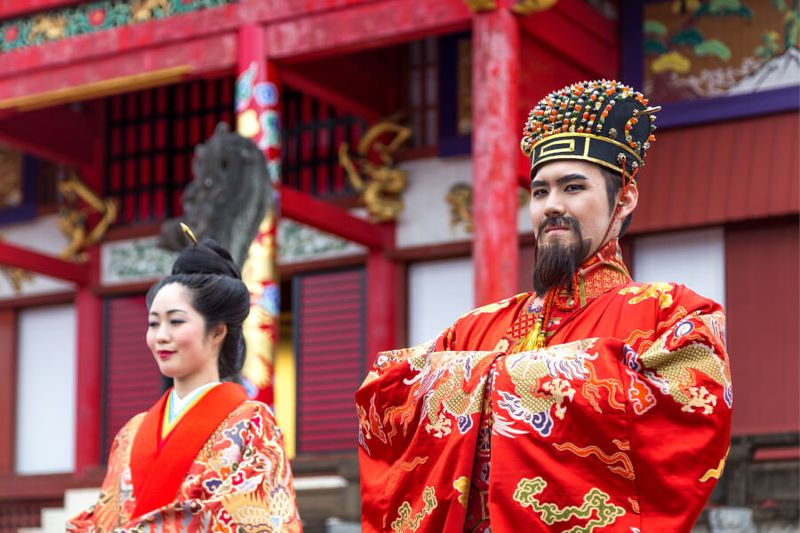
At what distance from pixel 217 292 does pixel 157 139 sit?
28.3 feet

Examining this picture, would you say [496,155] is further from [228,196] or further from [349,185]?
[349,185]

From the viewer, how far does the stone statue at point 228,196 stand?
26.2ft

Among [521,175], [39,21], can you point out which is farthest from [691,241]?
[39,21]

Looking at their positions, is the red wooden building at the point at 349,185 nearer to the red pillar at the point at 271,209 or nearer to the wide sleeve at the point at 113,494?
the red pillar at the point at 271,209

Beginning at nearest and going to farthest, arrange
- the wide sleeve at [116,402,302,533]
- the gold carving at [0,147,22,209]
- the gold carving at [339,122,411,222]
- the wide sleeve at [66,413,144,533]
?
the wide sleeve at [116,402,302,533]
the wide sleeve at [66,413,144,533]
the gold carving at [339,122,411,222]
the gold carving at [0,147,22,209]

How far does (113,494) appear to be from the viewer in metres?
5.05

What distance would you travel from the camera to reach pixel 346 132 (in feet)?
40.5

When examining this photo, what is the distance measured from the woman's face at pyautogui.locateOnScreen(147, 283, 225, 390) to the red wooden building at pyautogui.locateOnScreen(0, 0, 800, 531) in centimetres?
421

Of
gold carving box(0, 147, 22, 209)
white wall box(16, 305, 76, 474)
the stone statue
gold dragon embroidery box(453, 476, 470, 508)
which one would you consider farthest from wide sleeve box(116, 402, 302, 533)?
gold carving box(0, 147, 22, 209)

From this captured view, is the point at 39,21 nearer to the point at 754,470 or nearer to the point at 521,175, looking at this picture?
the point at 521,175

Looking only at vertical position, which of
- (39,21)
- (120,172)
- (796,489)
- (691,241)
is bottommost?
(796,489)

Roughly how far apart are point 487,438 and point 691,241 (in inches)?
297

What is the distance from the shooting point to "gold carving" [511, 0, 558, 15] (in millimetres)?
9203

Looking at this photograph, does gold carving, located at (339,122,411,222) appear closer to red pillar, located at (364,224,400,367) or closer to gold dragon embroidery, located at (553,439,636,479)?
red pillar, located at (364,224,400,367)
